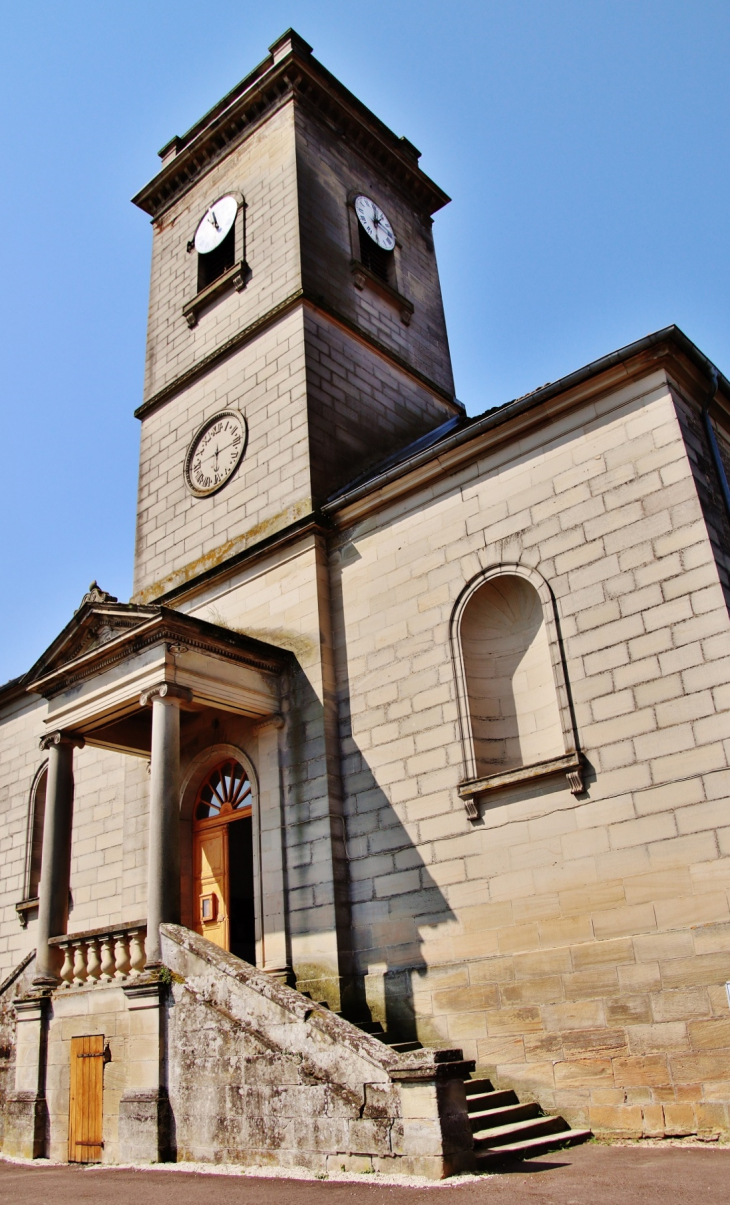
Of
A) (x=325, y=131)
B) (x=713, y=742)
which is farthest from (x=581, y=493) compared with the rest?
(x=325, y=131)

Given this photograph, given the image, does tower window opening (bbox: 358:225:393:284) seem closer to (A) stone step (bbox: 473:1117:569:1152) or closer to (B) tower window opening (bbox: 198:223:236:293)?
(B) tower window opening (bbox: 198:223:236:293)

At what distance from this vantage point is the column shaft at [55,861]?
1039 centimetres

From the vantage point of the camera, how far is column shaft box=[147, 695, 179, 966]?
9.24m

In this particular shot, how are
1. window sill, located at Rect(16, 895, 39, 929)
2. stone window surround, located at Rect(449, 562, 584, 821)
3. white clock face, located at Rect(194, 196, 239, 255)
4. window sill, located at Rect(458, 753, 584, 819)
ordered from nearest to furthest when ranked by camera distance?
window sill, located at Rect(458, 753, 584, 819) < stone window surround, located at Rect(449, 562, 584, 821) < window sill, located at Rect(16, 895, 39, 929) < white clock face, located at Rect(194, 196, 239, 255)

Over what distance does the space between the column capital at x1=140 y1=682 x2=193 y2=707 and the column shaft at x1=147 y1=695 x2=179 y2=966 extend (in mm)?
24

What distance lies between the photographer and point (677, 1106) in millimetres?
7215

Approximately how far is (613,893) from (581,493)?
3839mm

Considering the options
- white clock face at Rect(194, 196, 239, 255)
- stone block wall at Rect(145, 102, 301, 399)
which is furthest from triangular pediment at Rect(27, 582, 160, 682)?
white clock face at Rect(194, 196, 239, 255)

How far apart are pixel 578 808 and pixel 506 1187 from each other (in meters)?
3.36

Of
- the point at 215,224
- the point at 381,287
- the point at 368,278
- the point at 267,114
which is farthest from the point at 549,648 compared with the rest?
the point at 267,114

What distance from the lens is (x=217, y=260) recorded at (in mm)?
16719

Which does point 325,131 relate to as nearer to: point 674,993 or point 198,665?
point 198,665

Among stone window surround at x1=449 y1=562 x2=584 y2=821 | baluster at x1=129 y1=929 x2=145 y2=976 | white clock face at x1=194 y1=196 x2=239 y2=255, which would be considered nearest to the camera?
stone window surround at x1=449 y1=562 x2=584 y2=821

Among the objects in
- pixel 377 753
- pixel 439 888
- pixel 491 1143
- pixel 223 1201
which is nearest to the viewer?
pixel 223 1201
